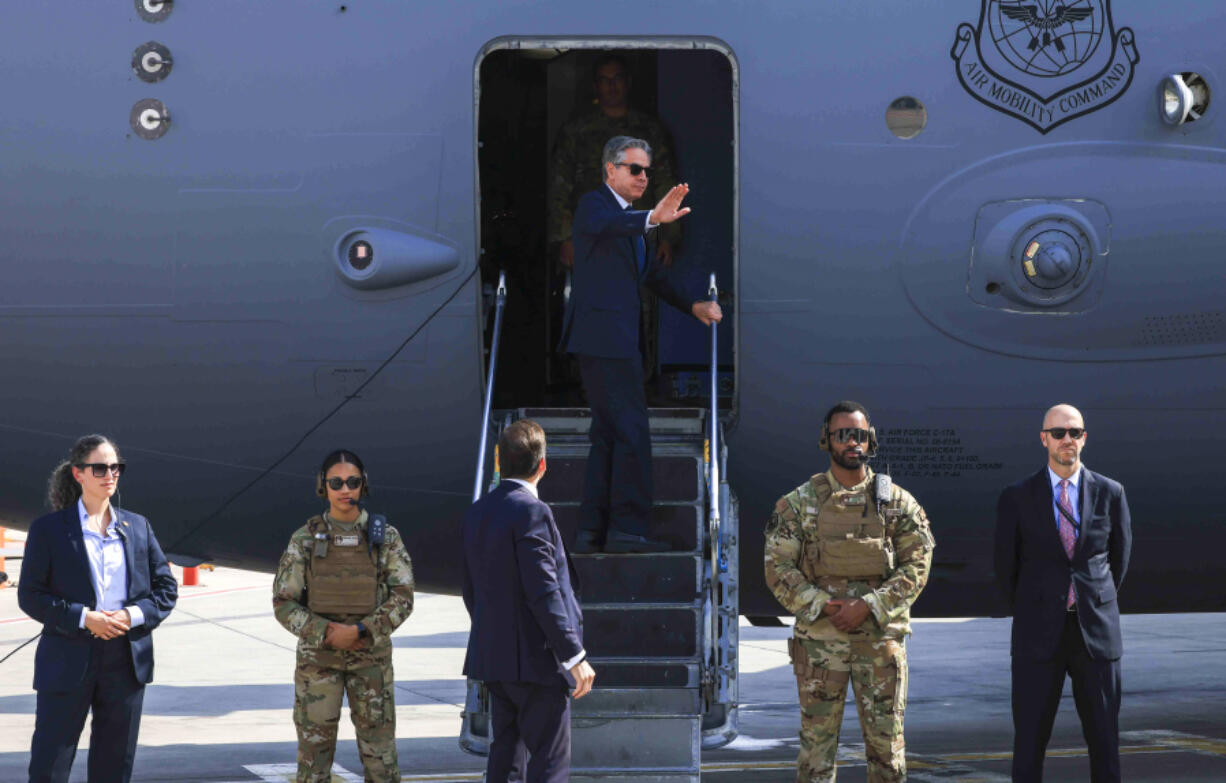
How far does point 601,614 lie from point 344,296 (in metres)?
2.17

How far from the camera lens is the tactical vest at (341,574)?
23.4 feet

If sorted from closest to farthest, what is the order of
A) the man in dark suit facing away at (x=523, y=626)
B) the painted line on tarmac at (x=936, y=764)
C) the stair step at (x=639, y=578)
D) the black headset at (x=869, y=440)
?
the man in dark suit facing away at (x=523, y=626) < the black headset at (x=869, y=440) < the stair step at (x=639, y=578) < the painted line on tarmac at (x=936, y=764)

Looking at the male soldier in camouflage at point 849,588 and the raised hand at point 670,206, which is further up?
the raised hand at point 670,206

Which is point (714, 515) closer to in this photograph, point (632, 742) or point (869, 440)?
point (869, 440)

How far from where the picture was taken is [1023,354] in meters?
8.02

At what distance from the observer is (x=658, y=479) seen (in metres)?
8.05

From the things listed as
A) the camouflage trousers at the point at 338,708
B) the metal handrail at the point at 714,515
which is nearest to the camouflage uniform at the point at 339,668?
the camouflage trousers at the point at 338,708

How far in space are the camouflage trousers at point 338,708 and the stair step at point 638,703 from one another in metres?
0.95

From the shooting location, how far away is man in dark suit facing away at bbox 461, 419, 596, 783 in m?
5.74

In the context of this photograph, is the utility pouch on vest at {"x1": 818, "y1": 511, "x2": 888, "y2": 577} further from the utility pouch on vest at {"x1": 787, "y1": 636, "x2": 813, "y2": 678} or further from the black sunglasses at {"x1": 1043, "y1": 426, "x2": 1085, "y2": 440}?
the black sunglasses at {"x1": 1043, "y1": 426, "x2": 1085, "y2": 440}

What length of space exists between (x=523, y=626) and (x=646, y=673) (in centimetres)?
153

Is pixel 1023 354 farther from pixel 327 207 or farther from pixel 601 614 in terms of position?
pixel 327 207

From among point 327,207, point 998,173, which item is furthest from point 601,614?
point 998,173

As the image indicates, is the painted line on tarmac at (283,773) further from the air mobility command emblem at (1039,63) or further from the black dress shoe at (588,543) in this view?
the air mobility command emblem at (1039,63)
